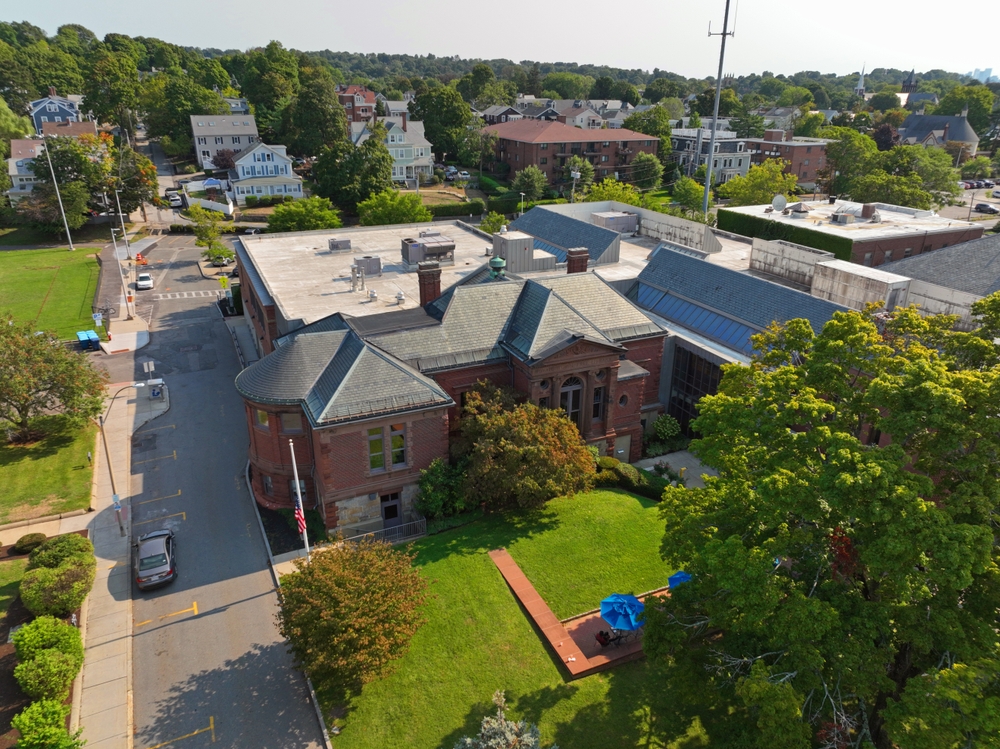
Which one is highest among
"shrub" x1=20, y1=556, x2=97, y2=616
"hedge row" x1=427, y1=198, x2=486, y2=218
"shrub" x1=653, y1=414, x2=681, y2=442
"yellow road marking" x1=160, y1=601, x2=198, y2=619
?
"hedge row" x1=427, y1=198, x2=486, y2=218

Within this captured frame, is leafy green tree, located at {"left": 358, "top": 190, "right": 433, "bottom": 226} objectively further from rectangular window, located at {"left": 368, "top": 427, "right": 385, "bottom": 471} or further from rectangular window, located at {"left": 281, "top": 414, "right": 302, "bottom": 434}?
rectangular window, located at {"left": 368, "top": 427, "right": 385, "bottom": 471}

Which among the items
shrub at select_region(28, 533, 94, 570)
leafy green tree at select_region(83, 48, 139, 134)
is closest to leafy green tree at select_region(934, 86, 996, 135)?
leafy green tree at select_region(83, 48, 139, 134)

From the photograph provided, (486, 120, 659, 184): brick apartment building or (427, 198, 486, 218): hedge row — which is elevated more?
(486, 120, 659, 184): brick apartment building

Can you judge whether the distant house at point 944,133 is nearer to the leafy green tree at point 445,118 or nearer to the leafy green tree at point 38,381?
the leafy green tree at point 445,118

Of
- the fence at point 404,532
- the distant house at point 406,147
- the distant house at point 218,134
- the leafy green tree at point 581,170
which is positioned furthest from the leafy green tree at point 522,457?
the distant house at point 218,134

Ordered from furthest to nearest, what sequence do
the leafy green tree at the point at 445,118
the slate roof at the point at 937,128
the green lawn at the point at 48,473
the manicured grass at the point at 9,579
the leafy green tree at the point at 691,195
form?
the slate roof at the point at 937,128, the leafy green tree at the point at 445,118, the leafy green tree at the point at 691,195, the green lawn at the point at 48,473, the manicured grass at the point at 9,579
